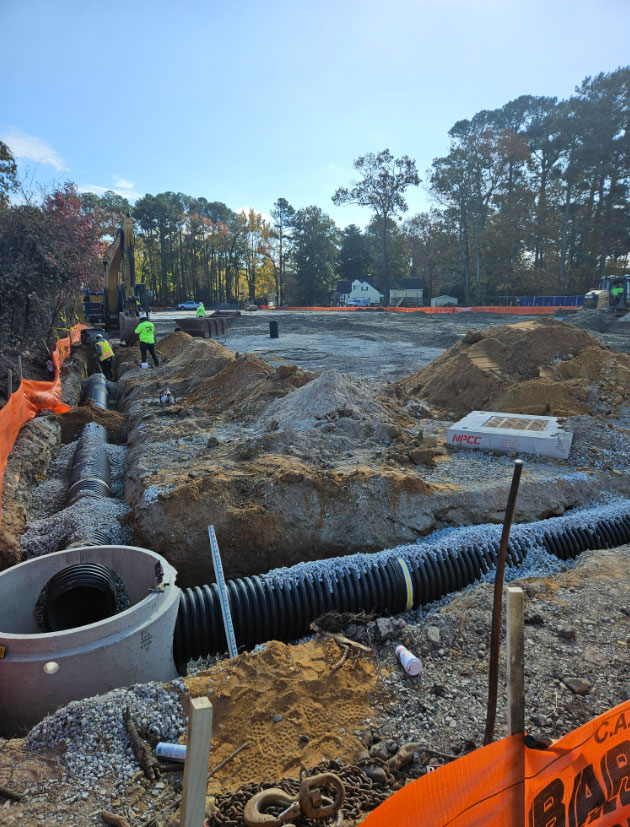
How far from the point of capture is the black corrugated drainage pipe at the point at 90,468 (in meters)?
6.67

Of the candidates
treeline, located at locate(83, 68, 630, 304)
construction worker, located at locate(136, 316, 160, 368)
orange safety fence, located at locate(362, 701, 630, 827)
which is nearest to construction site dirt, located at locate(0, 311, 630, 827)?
orange safety fence, located at locate(362, 701, 630, 827)

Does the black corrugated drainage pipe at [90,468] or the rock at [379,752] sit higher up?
the black corrugated drainage pipe at [90,468]

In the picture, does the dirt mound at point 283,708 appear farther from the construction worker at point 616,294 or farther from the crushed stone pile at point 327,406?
the construction worker at point 616,294

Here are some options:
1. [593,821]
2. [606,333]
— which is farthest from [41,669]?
[606,333]

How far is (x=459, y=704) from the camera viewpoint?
118 inches

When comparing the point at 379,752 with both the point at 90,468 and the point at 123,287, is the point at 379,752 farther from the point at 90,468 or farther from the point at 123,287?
the point at 123,287

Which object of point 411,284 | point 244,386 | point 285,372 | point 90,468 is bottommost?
point 90,468

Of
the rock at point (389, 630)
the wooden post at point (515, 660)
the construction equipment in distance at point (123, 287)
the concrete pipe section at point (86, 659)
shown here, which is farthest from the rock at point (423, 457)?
the construction equipment in distance at point (123, 287)

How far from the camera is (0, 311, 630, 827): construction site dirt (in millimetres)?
2697

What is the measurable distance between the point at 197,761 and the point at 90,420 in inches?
381

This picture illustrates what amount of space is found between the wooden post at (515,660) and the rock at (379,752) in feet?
3.37

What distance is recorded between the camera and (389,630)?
12.2 feet

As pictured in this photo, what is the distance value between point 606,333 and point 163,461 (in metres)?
24.1

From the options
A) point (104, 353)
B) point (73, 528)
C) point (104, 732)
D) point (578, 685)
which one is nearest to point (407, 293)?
point (104, 353)
